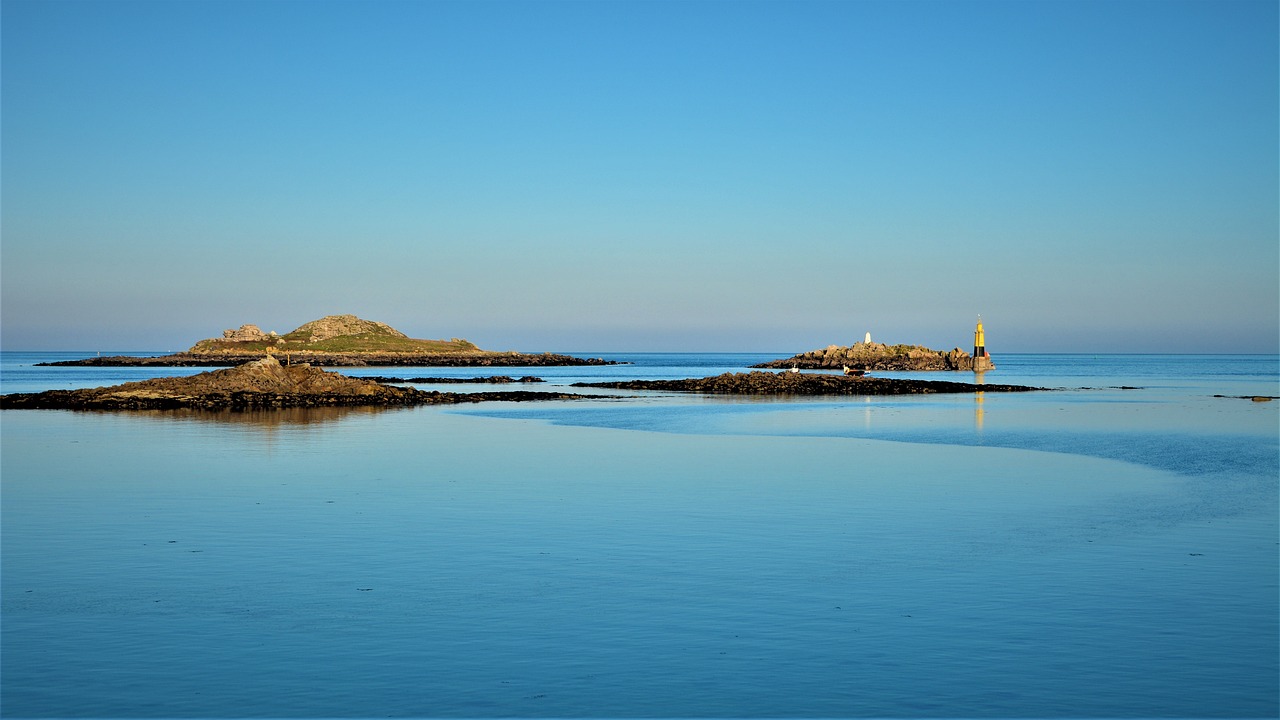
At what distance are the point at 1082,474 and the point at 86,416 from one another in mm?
38628

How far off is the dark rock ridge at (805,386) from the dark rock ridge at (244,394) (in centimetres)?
2030

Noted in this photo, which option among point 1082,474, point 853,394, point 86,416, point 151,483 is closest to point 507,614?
point 151,483

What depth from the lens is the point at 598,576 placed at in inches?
527

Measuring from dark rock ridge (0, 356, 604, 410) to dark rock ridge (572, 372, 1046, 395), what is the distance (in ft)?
66.6

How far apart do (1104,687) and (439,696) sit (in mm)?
5754

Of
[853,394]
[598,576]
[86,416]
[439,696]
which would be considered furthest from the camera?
[853,394]

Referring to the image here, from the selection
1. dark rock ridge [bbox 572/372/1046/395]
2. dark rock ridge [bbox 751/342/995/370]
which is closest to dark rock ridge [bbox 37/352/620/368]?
dark rock ridge [bbox 751/342/995/370]

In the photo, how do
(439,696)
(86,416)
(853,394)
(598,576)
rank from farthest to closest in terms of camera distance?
(853,394) → (86,416) → (598,576) → (439,696)

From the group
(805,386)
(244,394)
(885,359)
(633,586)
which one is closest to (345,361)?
(885,359)

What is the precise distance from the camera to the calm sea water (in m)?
9.07

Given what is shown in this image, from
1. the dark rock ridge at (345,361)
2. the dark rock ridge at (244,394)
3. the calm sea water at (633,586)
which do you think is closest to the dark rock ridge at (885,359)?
the dark rock ridge at (345,361)

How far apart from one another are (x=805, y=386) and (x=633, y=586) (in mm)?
68488

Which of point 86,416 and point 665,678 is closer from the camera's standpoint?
point 665,678

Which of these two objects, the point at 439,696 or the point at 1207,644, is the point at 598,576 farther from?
the point at 1207,644
